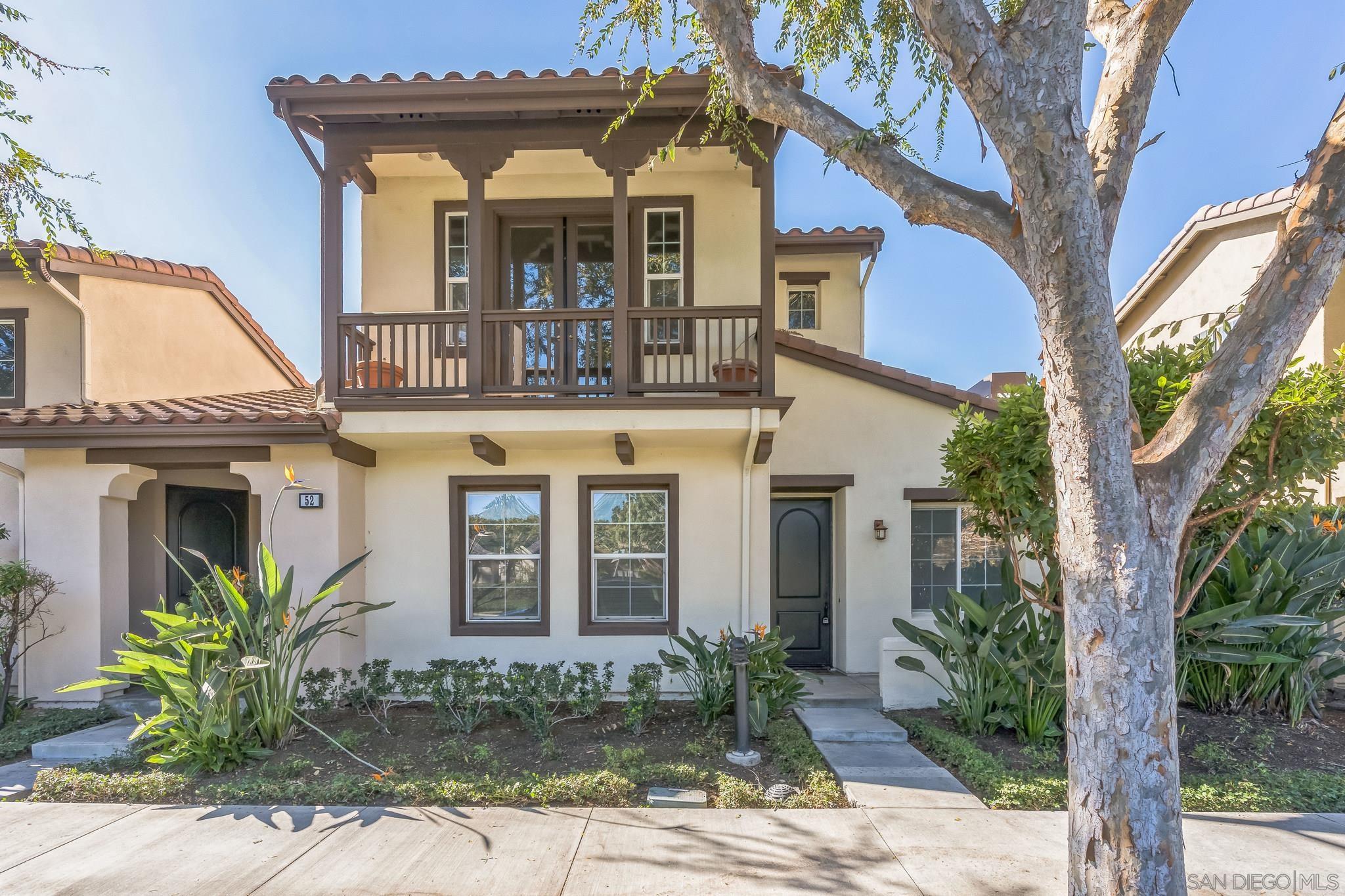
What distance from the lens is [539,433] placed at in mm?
6285

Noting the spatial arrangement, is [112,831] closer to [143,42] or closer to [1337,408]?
[143,42]

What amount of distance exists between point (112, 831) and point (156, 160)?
6669mm

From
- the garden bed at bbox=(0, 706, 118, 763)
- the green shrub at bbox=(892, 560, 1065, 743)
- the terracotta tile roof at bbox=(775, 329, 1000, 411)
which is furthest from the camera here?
the terracotta tile roof at bbox=(775, 329, 1000, 411)

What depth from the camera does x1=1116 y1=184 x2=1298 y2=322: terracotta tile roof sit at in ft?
28.0

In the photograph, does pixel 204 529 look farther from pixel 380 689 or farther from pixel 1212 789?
pixel 1212 789

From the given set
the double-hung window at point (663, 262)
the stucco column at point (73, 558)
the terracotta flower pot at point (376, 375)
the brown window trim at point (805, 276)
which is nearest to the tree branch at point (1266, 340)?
the double-hung window at point (663, 262)

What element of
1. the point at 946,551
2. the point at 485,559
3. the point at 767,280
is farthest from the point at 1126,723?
the point at 485,559

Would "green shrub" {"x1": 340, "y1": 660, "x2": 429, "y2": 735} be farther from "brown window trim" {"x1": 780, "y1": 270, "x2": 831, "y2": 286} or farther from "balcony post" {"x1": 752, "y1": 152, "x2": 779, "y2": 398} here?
"brown window trim" {"x1": 780, "y1": 270, "x2": 831, "y2": 286}

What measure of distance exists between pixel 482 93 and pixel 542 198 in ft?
5.48

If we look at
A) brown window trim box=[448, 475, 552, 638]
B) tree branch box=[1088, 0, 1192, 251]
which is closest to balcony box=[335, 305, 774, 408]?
brown window trim box=[448, 475, 552, 638]

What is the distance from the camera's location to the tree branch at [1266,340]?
3.08 metres

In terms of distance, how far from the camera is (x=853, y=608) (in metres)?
7.95

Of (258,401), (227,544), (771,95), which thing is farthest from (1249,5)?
(227,544)

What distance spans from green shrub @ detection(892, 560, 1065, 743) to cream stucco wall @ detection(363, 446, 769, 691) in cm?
186
